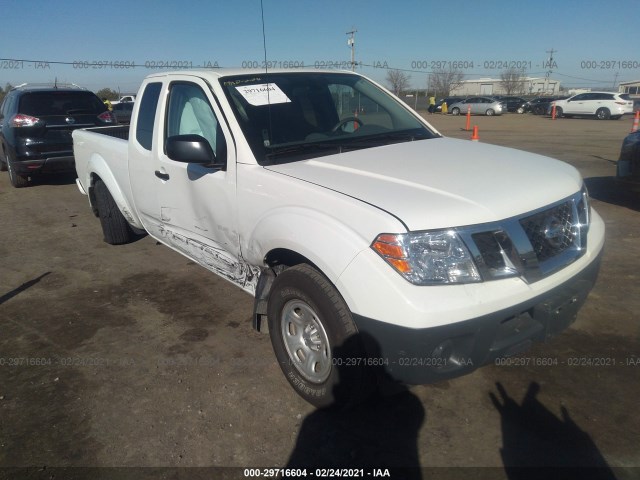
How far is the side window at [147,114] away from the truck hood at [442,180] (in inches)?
67.2

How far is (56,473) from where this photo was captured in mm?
2451

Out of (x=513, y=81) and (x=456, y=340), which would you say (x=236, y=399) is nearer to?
(x=456, y=340)

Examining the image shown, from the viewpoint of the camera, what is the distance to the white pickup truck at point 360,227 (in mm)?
2270

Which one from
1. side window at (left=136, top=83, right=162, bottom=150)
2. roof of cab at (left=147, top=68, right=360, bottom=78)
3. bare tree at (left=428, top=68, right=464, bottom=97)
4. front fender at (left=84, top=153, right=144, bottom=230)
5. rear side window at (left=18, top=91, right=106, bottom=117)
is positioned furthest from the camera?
bare tree at (left=428, top=68, right=464, bottom=97)

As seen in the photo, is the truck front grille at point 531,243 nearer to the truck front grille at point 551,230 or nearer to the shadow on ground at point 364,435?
the truck front grille at point 551,230

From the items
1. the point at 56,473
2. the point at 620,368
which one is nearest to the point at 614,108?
the point at 620,368

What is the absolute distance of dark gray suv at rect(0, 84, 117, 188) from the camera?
8.66 metres

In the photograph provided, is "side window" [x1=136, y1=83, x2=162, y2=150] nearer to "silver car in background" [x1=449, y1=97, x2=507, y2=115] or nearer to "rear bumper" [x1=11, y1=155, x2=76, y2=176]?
"rear bumper" [x1=11, y1=155, x2=76, y2=176]

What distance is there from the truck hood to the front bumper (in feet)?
1.51

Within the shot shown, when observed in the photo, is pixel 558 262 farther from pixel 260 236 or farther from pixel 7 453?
pixel 7 453

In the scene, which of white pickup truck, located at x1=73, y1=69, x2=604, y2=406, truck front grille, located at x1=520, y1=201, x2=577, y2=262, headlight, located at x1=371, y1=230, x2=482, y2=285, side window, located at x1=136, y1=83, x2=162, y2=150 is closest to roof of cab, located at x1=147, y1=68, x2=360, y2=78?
white pickup truck, located at x1=73, y1=69, x2=604, y2=406

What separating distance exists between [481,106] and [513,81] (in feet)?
164

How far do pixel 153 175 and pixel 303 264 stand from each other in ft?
6.48

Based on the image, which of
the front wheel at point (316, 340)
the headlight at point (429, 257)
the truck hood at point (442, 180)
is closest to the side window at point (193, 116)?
the truck hood at point (442, 180)
